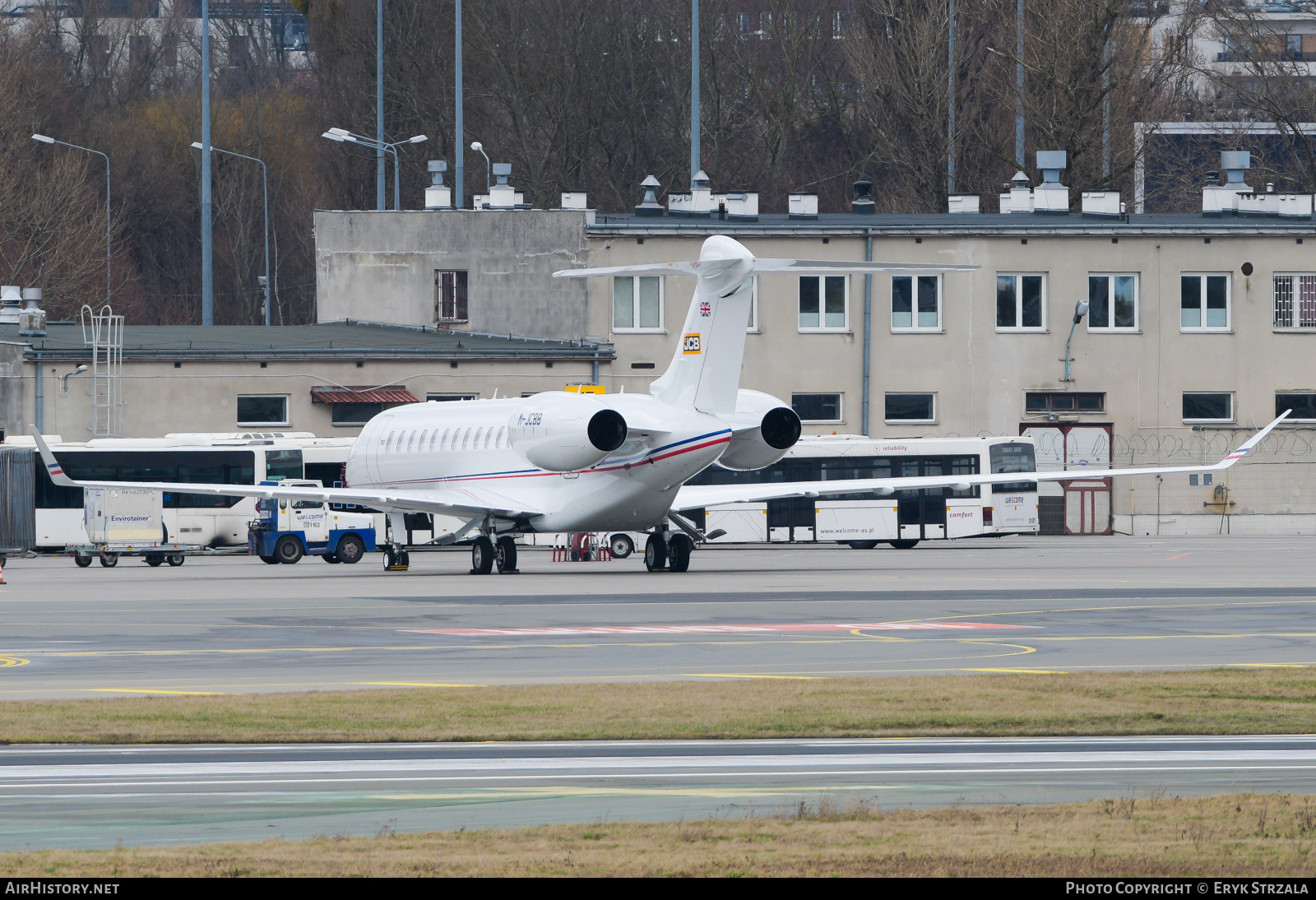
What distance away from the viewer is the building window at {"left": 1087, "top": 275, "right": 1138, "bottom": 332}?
6116 centimetres

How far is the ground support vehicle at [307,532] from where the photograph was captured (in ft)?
161

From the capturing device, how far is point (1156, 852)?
898cm

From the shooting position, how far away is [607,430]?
1407 inches

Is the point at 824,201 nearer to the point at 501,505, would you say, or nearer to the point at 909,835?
the point at 501,505

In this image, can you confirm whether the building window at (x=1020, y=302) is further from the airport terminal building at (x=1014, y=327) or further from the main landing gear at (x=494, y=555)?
the main landing gear at (x=494, y=555)

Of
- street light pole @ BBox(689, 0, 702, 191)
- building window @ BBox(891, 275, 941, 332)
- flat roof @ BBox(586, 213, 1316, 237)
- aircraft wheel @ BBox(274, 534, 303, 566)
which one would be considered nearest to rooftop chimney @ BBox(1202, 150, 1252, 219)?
flat roof @ BBox(586, 213, 1316, 237)

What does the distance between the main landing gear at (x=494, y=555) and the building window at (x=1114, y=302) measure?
28.3 meters

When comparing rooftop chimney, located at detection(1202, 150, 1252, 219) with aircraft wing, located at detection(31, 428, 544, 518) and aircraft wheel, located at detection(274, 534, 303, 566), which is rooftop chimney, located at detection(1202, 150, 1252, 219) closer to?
aircraft wheel, located at detection(274, 534, 303, 566)

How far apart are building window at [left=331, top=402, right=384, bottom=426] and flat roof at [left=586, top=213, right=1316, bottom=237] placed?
9.16 meters

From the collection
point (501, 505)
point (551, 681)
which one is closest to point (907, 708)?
point (551, 681)

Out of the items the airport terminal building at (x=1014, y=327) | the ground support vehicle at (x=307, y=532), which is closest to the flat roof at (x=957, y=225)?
the airport terminal building at (x=1014, y=327)

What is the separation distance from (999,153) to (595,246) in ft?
70.8

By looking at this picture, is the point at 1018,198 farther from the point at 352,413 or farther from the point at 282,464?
the point at 282,464

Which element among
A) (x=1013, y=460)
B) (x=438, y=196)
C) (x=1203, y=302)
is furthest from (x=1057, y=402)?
(x=438, y=196)
